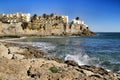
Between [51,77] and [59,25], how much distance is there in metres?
113

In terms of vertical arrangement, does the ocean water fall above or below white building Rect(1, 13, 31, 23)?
below

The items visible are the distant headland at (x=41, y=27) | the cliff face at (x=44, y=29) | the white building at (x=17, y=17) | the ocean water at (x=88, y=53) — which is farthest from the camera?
the white building at (x=17, y=17)

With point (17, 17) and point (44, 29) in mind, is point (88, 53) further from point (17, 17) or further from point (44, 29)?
point (17, 17)

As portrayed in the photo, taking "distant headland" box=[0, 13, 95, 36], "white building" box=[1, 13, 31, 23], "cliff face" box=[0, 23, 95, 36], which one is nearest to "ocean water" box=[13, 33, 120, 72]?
"cliff face" box=[0, 23, 95, 36]

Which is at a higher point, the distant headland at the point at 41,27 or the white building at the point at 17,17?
the white building at the point at 17,17

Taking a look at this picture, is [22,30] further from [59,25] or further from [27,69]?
[27,69]

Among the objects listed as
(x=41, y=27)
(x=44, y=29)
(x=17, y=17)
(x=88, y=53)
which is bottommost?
(x=88, y=53)

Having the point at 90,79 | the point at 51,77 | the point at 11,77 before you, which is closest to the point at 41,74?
the point at 51,77

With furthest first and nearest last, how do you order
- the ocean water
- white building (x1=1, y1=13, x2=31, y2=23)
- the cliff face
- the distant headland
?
1. white building (x1=1, y1=13, x2=31, y2=23)
2. the distant headland
3. the cliff face
4. the ocean water

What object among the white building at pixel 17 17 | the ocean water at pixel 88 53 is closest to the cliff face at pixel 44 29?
the white building at pixel 17 17

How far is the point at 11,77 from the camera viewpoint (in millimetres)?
10930

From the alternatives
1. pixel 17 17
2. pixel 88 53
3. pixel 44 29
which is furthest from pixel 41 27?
pixel 88 53

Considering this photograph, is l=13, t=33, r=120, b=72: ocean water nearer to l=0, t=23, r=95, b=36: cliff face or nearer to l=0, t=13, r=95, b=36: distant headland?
l=0, t=23, r=95, b=36: cliff face

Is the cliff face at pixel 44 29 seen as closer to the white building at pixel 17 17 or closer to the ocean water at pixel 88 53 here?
the white building at pixel 17 17
